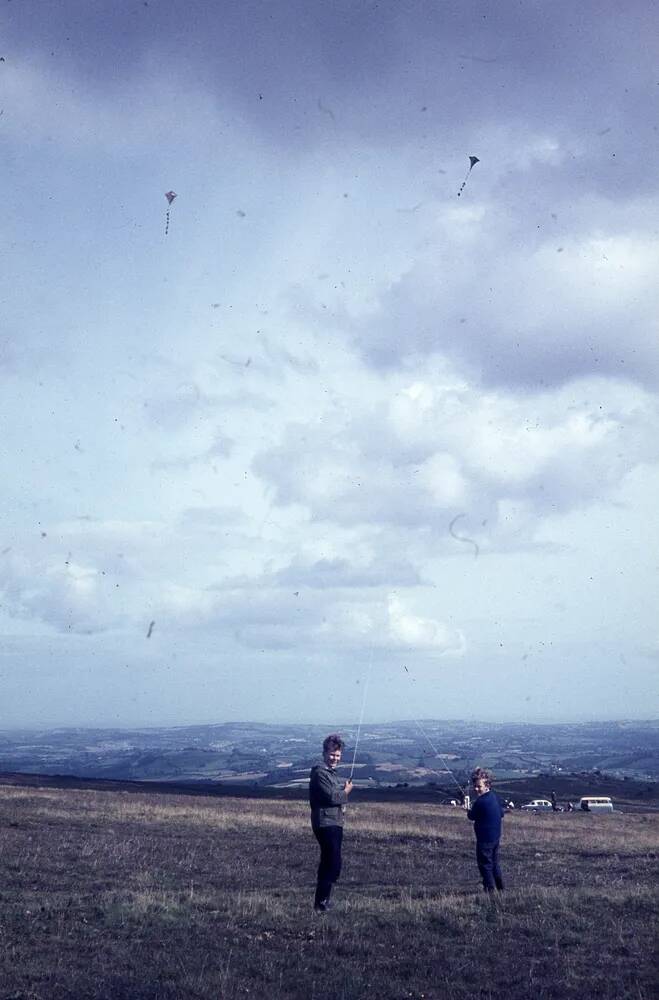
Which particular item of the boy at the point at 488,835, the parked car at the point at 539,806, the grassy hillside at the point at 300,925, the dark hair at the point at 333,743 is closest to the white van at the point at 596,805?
the parked car at the point at 539,806

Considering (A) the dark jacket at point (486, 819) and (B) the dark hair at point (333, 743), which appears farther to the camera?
(A) the dark jacket at point (486, 819)

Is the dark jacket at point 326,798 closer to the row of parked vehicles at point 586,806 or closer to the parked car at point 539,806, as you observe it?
the row of parked vehicles at point 586,806

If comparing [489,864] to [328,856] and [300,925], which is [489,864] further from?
[300,925]

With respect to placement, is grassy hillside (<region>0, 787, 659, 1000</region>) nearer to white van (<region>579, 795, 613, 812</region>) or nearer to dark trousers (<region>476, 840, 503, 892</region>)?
dark trousers (<region>476, 840, 503, 892</region>)

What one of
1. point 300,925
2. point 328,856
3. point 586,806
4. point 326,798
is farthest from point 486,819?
point 586,806

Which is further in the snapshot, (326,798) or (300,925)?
(326,798)

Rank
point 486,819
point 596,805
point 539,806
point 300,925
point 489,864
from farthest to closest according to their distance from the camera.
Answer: point 539,806 → point 596,805 → point 489,864 → point 486,819 → point 300,925

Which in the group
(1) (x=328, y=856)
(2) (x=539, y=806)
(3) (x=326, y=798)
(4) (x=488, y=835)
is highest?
(3) (x=326, y=798)
